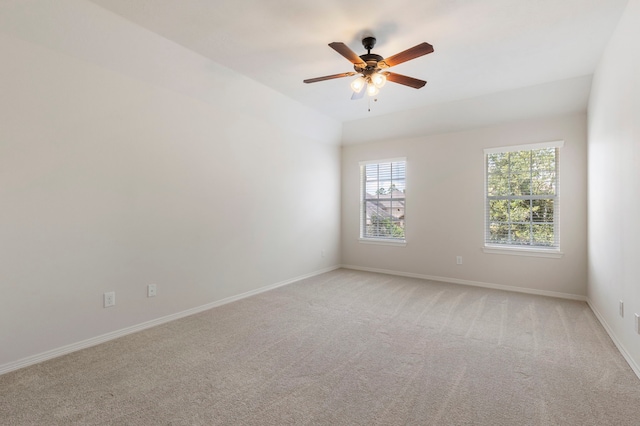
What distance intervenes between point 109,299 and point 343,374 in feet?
7.33

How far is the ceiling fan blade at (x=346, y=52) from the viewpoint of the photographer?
2371 mm

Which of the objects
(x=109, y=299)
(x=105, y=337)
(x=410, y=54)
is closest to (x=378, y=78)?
(x=410, y=54)

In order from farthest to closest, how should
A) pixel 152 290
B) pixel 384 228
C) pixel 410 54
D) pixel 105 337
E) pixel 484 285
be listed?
1. pixel 384 228
2. pixel 484 285
3. pixel 152 290
4. pixel 105 337
5. pixel 410 54

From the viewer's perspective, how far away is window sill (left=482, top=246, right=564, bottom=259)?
4.23 metres

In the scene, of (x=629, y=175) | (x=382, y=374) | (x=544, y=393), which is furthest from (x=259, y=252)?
(x=629, y=175)

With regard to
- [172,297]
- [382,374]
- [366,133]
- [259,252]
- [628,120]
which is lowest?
[382,374]

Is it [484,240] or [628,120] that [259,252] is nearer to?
[484,240]

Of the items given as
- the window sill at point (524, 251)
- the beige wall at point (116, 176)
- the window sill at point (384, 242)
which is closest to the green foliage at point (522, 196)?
the window sill at point (524, 251)

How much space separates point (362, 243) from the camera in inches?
234

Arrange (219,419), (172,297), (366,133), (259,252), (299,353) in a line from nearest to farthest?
(219,419)
(299,353)
(172,297)
(259,252)
(366,133)

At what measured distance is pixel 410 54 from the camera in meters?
2.50

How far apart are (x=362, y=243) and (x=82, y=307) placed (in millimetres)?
4367

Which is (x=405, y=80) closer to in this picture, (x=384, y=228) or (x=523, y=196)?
(x=523, y=196)

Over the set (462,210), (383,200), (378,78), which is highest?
(378,78)
